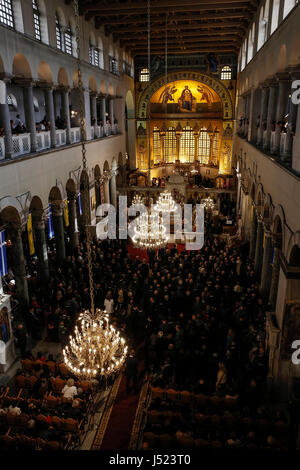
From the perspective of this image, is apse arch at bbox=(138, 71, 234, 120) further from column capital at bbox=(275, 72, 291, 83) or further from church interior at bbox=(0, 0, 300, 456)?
column capital at bbox=(275, 72, 291, 83)

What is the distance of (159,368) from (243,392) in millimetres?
2410

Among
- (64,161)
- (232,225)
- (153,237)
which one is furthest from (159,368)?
(232,225)

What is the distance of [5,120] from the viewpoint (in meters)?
11.5

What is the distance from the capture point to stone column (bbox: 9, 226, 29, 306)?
1230cm

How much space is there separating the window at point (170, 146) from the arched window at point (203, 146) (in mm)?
2214

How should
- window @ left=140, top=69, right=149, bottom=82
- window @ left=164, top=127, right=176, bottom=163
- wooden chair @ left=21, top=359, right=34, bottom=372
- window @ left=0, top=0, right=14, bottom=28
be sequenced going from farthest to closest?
window @ left=164, top=127, right=176, bottom=163, window @ left=140, top=69, right=149, bottom=82, window @ left=0, top=0, right=14, bottom=28, wooden chair @ left=21, top=359, right=34, bottom=372

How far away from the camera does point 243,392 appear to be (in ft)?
28.3

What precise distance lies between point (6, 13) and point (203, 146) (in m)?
22.8

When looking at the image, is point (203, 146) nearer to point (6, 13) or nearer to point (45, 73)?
point (45, 73)

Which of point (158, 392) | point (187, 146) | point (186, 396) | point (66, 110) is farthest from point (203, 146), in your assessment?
point (186, 396)

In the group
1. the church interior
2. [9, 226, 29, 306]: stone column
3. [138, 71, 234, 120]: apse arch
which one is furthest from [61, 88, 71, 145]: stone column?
[138, 71, 234, 120]: apse arch

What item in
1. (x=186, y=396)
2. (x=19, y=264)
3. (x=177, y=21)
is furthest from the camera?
(x=177, y=21)

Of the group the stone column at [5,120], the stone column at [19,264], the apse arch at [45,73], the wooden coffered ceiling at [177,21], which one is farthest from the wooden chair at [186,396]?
the wooden coffered ceiling at [177,21]

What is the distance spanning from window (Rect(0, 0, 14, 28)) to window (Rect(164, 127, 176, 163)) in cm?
2150
